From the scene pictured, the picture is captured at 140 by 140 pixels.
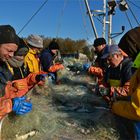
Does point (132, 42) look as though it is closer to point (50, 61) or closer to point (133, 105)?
point (133, 105)

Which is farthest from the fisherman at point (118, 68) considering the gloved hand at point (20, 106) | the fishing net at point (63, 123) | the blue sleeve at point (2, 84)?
the gloved hand at point (20, 106)

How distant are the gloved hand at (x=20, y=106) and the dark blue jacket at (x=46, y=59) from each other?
3984 millimetres

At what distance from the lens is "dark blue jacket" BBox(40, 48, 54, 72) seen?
23.8 ft

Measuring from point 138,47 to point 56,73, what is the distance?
12.4 ft

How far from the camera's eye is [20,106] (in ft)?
10.3

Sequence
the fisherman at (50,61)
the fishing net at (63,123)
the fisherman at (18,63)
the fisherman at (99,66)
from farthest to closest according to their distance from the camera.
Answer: the fisherman at (50,61)
the fisherman at (99,66)
the fisherman at (18,63)
the fishing net at (63,123)

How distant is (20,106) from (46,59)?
425 cm

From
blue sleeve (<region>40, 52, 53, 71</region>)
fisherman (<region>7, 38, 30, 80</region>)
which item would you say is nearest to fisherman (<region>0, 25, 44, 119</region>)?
fisherman (<region>7, 38, 30, 80</region>)

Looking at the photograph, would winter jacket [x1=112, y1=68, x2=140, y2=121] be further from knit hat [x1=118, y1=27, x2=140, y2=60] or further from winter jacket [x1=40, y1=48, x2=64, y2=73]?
winter jacket [x1=40, y1=48, x2=64, y2=73]

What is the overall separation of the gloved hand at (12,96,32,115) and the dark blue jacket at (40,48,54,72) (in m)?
3.98

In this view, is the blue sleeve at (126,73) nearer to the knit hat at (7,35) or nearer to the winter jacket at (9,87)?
the winter jacket at (9,87)

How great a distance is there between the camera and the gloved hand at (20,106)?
3.06m

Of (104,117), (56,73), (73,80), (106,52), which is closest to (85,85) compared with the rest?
(73,80)

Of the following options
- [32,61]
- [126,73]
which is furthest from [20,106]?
[32,61]
